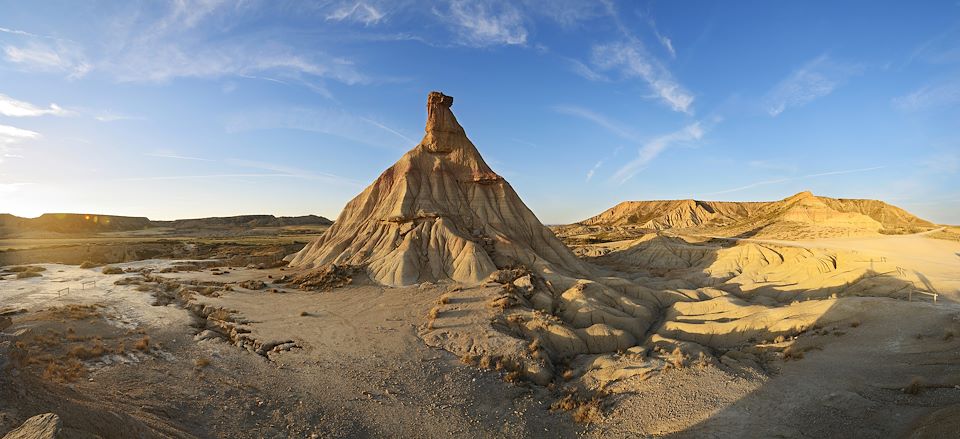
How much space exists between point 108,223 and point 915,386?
184 metres

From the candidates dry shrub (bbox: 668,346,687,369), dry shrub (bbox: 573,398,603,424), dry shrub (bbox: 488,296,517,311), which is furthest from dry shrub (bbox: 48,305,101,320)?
dry shrub (bbox: 668,346,687,369)

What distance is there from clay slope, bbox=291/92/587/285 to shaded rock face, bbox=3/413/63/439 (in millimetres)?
22849

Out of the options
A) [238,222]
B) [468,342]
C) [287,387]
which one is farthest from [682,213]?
[238,222]

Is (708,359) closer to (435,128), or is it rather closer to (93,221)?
(435,128)

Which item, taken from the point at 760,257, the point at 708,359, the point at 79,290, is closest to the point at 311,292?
the point at 79,290

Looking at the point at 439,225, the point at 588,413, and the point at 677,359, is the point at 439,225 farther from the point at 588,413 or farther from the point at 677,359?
the point at 588,413

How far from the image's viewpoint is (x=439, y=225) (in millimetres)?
33531

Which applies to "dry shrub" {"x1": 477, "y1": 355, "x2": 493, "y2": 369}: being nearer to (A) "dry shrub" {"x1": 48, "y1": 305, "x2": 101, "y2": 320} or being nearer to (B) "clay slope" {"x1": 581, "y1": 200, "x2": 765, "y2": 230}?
(A) "dry shrub" {"x1": 48, "y1": 305, "x2": 101, "y2": 320}

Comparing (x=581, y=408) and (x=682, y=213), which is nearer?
(x=581, y=408)

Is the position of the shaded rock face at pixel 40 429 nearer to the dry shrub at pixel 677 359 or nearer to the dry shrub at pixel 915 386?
the dry shrub at pixel 677 359

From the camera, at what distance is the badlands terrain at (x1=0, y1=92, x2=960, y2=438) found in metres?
10.6

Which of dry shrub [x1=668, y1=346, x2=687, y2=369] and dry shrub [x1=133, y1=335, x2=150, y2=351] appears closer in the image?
dry shrub [x1=133, y1=335, x2=150, y2=351]

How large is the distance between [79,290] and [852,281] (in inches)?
2060

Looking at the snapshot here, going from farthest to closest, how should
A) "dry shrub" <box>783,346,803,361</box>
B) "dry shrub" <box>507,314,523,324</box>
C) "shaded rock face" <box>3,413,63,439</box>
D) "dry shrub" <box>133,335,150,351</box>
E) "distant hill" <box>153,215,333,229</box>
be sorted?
"distant hill" <box>153,215,333,229</box> → "dry shrub" <box>507,314,523,324</box> → "dry shrub" <box>783,346,803,361</box> → "dry shrub" <box>133,335,150,351</box> → "shaded rock face" <box>3,413,63,439</box>
